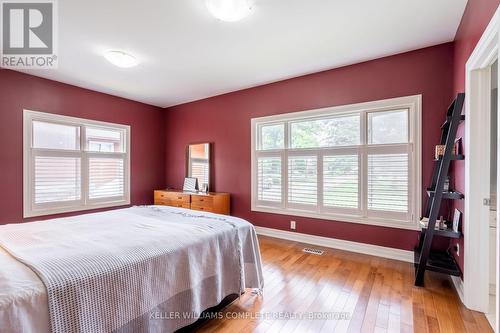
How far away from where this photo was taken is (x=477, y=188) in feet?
6.28

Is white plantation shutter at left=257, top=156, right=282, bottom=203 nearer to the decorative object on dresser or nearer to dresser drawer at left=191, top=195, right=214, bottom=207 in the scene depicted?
dresser drawer at left=191, top=195, right=214, bottom=207

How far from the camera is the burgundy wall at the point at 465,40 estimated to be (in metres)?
1.64

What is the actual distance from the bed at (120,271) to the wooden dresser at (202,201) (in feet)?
6.13

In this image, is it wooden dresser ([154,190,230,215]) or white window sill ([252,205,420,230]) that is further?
wooden dresser ([154,190,230,215])

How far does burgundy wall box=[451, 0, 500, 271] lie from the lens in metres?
1.64

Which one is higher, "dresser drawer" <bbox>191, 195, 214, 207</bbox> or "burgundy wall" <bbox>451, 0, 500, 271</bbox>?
"burgundy wall" <bbox>451, 0, 500, 271</bbox>

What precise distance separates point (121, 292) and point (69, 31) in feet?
8.76

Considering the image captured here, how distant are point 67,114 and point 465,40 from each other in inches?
210

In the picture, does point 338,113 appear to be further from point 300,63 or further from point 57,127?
point 57,127

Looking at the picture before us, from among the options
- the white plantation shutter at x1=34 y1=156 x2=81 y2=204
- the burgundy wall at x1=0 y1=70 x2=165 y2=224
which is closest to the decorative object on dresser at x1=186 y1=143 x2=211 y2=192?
the burgundy wall at x1=0 y1=70 x2=165 y2=224

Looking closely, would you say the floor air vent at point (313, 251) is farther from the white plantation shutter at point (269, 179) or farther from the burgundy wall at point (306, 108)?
the white plantation shutter at point (269, 179)

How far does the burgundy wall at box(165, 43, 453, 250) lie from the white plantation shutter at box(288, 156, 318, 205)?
33 centimetres

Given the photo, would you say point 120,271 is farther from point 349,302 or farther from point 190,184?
point 190,184

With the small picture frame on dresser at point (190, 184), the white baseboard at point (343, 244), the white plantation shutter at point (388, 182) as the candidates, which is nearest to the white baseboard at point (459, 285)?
the white baseboard at point (343, 244)
